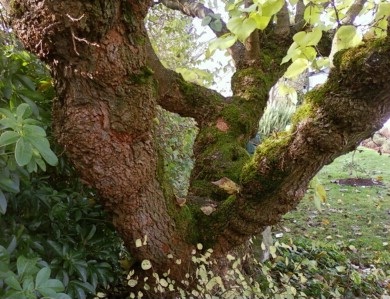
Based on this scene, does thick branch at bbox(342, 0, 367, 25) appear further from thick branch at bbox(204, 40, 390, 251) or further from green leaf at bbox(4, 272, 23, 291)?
green leaf at bbox(4, 272, 23, 291)

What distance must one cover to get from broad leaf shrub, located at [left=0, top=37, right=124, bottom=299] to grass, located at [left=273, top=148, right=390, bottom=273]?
225cm

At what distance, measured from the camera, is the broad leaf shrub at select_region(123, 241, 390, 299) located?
191cm

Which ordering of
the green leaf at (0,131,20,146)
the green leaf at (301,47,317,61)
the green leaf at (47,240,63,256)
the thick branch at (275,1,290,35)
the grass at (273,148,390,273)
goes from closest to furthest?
the green leaf at (0,131,20,146), the green leaf at (301,47,317,61), the green leaf at (47,240,63,256), the thick branch at (275,1,290,35), the grass at (273,148,390,273)

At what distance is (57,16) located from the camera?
1.25 m

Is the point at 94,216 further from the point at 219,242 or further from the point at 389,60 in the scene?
the point at 389,60

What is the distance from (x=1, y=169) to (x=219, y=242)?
110 cm

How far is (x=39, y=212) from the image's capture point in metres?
1.74

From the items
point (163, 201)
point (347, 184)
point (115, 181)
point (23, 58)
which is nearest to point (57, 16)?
point (23, 58)

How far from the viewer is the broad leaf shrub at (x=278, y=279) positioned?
1910 millimetres

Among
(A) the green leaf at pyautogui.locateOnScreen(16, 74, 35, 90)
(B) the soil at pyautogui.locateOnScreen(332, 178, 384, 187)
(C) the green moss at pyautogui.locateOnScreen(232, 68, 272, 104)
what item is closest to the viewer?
(A) the green leaf at pyautogui.locateOnScreen(16, 74, 35, 90)

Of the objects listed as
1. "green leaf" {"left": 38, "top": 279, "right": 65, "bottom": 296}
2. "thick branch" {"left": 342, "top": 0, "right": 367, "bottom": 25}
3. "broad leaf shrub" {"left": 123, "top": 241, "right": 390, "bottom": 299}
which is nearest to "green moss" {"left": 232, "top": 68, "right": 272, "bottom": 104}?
"thick branch" {"left": 342, "top": 0, "right": 367, "bottom": 25}

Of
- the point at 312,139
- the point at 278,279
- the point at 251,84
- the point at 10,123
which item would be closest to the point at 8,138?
the point at 10,123

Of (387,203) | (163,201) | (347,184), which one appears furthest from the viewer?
(347,184)

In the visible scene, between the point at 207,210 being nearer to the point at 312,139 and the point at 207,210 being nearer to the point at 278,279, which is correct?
the point at 312,139
